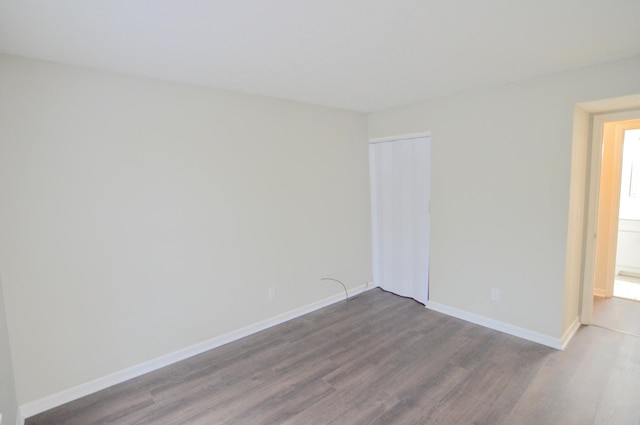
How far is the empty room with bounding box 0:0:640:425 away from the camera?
1.89 metres

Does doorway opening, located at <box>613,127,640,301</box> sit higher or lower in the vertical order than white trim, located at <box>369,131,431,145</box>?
lower

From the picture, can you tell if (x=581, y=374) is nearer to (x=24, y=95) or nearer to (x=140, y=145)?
(x=140, y=145)

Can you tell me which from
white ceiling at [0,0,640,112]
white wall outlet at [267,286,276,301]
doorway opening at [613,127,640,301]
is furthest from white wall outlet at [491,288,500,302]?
doorway opening at [613,127,640,301]

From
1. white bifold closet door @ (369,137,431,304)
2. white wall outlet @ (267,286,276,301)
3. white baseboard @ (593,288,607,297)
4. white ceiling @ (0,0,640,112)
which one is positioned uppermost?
white ceiling @ (0,0,640,112)

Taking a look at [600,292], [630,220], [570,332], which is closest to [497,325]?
[570,332]

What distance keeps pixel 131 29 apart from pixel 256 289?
93.4 inches

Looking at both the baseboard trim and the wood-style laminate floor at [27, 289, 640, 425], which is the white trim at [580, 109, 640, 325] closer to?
the wood-style laminate floor at [27, 289, 640, 425]

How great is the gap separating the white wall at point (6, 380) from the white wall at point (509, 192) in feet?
11.8

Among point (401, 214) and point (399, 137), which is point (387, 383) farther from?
point (399, 137)

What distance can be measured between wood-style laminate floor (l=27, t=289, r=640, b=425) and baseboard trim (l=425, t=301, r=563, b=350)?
68mm

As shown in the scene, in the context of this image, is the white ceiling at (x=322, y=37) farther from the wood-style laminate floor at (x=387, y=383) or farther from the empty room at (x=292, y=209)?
the wood-style laminate floor at (x=387, y=383)

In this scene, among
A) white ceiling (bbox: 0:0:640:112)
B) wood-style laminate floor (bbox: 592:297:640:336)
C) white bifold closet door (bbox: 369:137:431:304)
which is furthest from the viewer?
white bifold closet door (bbox: 369:137:431:304)

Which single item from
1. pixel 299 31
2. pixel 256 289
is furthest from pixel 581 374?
pixel 299 31

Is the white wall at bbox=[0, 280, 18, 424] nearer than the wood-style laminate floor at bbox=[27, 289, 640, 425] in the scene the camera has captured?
Yes
